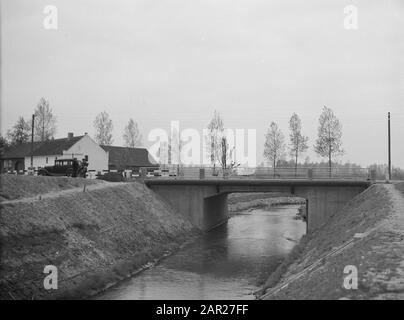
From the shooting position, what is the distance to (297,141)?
6150cm

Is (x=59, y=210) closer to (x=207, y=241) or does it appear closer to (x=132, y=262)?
(x=132, y=262)

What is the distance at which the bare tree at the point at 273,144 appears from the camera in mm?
69312

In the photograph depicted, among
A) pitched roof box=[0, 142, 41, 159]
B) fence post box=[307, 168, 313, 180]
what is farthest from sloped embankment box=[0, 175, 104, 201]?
pitched roof box=[0, 142, 41, 159]

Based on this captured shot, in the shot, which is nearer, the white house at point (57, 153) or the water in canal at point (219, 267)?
the water in canal at point (219, 267)

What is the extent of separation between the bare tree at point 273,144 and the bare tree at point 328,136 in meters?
13.0

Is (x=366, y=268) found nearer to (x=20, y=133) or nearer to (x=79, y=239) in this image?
(x=79, y=239)

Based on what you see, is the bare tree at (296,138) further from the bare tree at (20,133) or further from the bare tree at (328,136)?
the bare tree at (20,133)

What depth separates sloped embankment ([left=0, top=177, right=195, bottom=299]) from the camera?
16.9 metres

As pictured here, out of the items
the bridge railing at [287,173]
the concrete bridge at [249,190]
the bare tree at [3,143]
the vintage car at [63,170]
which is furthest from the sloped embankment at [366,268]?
the bare tree at [3,143]

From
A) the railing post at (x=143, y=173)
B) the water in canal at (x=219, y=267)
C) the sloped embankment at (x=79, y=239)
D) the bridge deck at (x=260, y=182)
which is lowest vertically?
the water in canal at (x=219, y=267)

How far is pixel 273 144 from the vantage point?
2746 inches

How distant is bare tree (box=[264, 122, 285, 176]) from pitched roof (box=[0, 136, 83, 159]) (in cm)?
2987

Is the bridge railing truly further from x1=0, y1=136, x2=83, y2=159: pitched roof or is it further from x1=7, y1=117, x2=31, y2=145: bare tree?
x1=7, y1=117, x2=31, y2=145: bare tree
